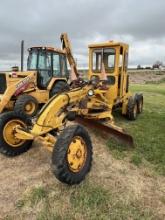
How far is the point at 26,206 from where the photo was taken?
5.18 m

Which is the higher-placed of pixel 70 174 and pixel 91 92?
pixel 91 92

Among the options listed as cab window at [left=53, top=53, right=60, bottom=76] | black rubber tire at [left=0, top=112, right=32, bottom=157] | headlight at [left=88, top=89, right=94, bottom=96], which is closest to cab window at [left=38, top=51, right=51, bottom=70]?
cab window at [left=53, top=53, right=60, bottom=76]

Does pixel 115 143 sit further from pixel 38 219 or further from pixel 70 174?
pixel 38 219

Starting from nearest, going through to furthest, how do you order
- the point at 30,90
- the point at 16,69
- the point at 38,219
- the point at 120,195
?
the point at 38,219, the point at 120,195, the point at 30,90, the point at 16,69

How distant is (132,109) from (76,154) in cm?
573

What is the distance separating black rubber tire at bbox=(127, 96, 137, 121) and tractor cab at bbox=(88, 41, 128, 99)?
41 cm

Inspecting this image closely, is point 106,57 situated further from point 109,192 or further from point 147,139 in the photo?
point 109,192


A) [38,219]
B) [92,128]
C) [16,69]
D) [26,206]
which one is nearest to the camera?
[38,219]

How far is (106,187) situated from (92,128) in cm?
307

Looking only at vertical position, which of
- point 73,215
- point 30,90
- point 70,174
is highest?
point 30,90

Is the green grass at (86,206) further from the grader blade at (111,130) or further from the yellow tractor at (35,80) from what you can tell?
the yellow tractor at (35,80)

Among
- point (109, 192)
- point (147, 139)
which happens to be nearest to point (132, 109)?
point (147, 139)

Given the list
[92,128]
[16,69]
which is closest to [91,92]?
[92,128]

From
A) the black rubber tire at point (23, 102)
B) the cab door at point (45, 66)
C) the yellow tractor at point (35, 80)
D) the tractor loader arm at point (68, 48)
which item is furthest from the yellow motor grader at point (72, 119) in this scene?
the black rubber tire at point (23, 102)
